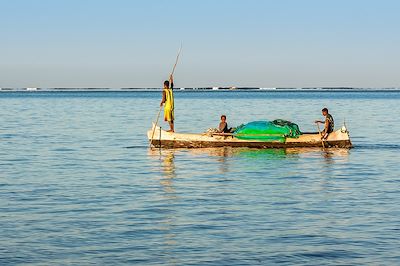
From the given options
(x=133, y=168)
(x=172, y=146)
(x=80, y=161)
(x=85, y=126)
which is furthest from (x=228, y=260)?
(x=85, y=126)

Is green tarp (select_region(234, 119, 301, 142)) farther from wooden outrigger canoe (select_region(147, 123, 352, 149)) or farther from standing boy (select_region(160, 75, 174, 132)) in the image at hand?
standing boy (select_region(160, 75, 174, 132))

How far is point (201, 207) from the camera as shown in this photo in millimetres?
18016

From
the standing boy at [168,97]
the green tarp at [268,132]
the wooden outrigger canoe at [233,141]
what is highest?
the standing boy at [168,97]

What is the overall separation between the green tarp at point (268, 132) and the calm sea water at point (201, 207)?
2.02ft

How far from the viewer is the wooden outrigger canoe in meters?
31.6

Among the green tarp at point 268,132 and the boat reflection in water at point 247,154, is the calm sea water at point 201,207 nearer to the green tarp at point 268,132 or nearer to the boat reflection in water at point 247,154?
the boat reflection in water at point 247,154

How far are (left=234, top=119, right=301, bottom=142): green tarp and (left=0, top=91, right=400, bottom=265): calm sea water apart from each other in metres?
0.61

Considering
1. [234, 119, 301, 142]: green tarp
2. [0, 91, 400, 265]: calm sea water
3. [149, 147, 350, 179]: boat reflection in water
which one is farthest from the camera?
[234, 119, 301, 142]: green tarp

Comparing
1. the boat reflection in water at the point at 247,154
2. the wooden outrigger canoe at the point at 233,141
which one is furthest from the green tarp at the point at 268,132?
the boat reflection in water at the point at 247,154

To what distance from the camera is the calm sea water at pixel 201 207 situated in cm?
1348

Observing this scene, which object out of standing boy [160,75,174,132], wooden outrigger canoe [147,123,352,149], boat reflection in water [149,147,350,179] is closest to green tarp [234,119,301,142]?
wooden outrigger canoe [147,123,352,149]

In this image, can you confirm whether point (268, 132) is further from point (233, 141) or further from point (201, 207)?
point (201, 207)

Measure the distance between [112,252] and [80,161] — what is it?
52.4 ft

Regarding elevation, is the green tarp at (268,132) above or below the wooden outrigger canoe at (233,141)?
above
